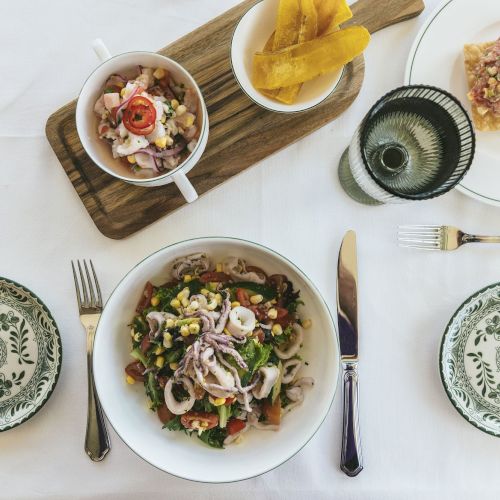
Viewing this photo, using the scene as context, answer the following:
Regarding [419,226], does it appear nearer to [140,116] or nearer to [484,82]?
[484,82]

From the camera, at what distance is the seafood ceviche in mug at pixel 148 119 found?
4.25ft

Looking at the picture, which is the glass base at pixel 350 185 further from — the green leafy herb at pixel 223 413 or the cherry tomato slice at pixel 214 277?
the green leafy herb at pixel 223 413

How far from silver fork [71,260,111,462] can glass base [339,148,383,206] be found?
752 millimetres

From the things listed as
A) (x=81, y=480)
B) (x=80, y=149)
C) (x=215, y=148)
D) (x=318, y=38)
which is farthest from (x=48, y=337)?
(x=318, y=38)

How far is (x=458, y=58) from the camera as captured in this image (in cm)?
147

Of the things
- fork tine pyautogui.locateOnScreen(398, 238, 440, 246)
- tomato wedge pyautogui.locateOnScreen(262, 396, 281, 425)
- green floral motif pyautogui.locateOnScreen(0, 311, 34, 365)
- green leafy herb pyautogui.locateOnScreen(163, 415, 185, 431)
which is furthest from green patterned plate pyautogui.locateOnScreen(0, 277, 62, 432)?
fork tine pyautogui.locateOnScreen(398, 238, 440, 246)

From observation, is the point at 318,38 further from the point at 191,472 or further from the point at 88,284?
the point at 191,472

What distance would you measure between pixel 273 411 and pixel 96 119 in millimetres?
893

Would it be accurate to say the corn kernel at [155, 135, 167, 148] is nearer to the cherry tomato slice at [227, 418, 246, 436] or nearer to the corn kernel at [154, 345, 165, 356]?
the corn kernel at [154, 345, 165, 356]

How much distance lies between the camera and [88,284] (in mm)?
1446

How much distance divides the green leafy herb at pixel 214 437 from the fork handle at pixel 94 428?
30cm

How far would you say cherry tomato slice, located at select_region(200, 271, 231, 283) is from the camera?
136 centimetres

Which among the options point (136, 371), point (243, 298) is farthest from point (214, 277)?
point (136, 371)

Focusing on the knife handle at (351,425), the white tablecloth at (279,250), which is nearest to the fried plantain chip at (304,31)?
the white tablecloth at (279,250)
